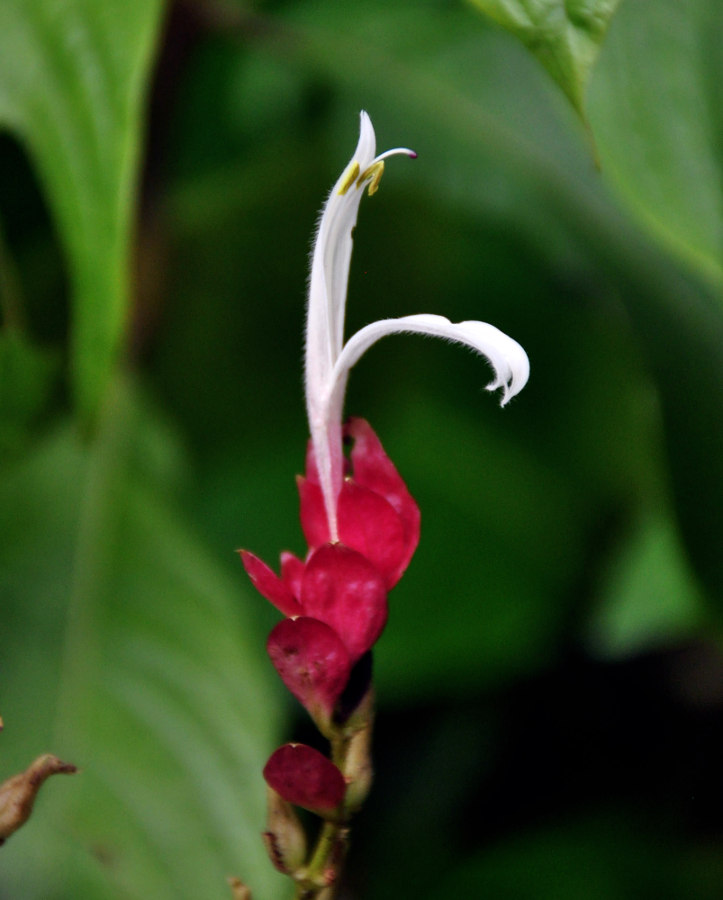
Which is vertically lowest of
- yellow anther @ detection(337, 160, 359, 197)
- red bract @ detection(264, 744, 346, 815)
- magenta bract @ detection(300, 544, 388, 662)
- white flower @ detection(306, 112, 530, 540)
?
red bract @ detection(264, 744, 346, 815)

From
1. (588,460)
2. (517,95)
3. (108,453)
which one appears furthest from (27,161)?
(588,460)

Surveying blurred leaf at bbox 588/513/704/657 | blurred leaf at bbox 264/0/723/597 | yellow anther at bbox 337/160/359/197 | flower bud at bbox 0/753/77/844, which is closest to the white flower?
yellow anther at bbox 337/160/359/197

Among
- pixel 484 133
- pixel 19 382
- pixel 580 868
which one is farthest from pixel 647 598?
pixel 19 382

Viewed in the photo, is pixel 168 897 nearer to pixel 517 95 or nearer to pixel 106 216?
pixel 106 216

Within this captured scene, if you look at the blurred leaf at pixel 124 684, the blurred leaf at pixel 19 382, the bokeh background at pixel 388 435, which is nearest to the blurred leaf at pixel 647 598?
the bokeh background at pixel 388 435

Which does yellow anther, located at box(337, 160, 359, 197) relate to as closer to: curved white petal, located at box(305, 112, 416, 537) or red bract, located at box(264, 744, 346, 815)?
curved white petal, located at box(305, 112, 416, 537)
